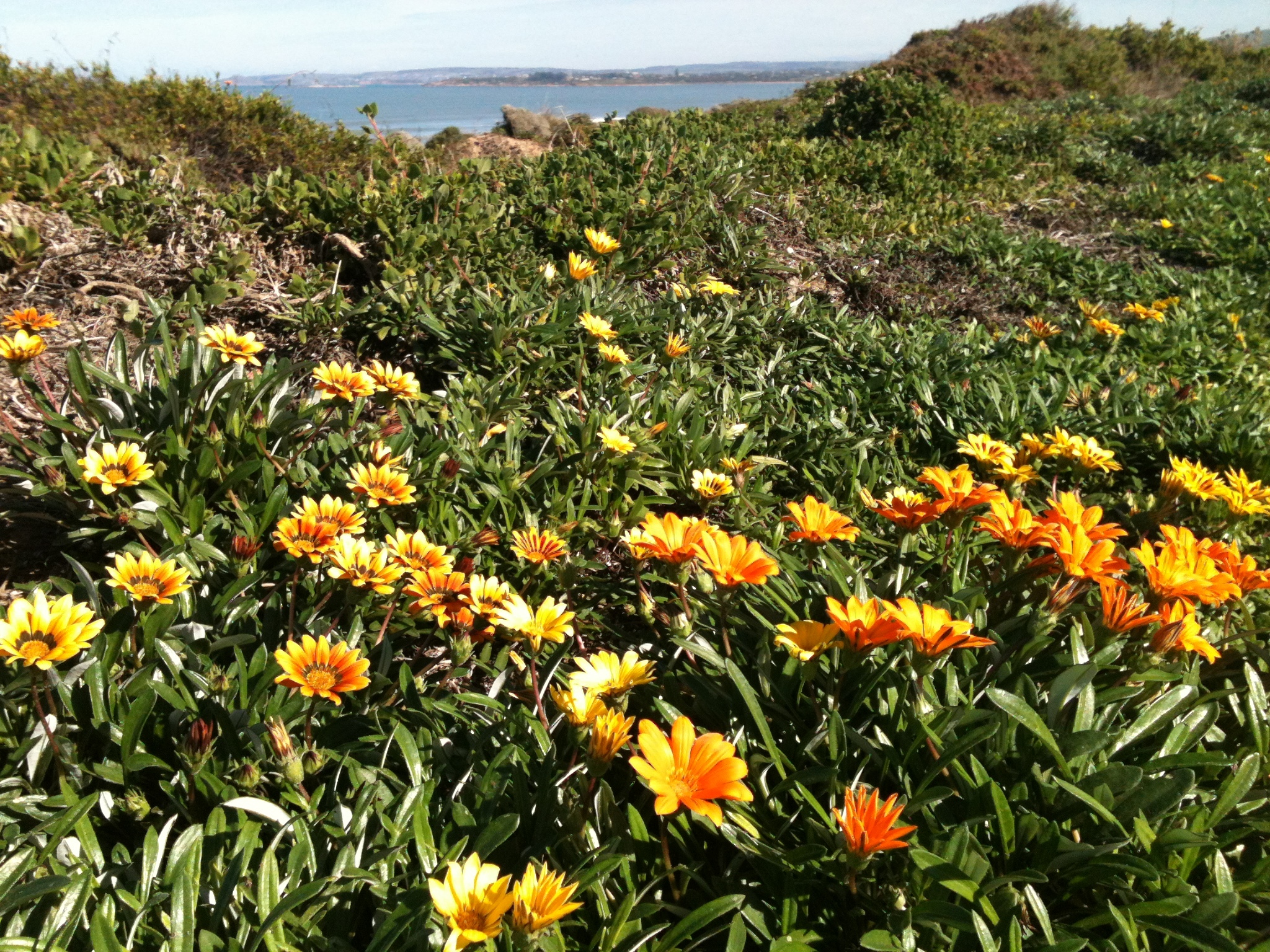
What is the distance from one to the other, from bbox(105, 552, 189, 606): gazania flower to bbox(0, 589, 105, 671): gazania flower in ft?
0.29

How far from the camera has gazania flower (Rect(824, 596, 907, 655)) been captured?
1156 mm

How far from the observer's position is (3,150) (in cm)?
308

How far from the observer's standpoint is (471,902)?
0.98 meters

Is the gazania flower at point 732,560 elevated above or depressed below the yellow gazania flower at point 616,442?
above

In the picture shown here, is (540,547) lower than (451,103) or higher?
lower

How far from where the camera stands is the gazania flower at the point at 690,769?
3.10 ft

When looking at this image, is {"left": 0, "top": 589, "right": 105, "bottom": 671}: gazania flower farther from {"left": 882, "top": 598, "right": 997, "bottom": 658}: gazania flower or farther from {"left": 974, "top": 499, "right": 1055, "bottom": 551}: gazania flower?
{"left": 974, "top": 499, "right": 1055, "bottom": 551}: gazania flower

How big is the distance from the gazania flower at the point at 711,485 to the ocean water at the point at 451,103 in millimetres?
2218

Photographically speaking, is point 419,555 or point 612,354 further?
point 612,354

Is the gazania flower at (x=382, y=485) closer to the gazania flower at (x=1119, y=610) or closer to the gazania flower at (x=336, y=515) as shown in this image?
the gazania flower at (x=336, y=515)

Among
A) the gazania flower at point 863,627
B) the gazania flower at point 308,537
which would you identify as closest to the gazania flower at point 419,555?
the gazania flower at point 308,537

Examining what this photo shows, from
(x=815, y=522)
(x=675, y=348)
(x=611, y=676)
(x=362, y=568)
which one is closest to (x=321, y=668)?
(x=362, y=568)

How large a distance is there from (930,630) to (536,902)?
68 centimetres

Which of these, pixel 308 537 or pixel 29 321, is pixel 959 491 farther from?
pixel 29 321
